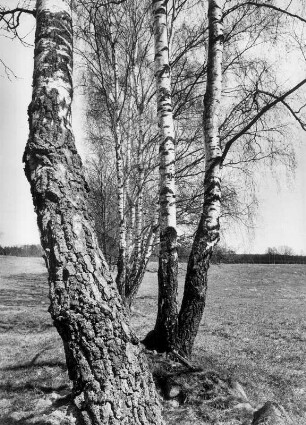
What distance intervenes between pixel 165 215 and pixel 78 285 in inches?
121

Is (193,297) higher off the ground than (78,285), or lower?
lower

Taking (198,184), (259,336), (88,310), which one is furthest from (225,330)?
(88,310)

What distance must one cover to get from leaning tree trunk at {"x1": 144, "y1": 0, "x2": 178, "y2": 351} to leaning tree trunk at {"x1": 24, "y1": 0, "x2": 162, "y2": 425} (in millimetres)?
2683

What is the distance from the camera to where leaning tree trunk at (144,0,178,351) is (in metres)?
4.74

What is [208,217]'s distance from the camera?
487cm

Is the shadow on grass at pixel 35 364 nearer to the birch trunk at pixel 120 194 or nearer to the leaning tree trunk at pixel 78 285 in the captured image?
the birch trunk at pixel 120 194

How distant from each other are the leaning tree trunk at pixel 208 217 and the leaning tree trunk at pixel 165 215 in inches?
6.8

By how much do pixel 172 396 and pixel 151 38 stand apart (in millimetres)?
8684

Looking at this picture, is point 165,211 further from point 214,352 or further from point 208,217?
point 214,352

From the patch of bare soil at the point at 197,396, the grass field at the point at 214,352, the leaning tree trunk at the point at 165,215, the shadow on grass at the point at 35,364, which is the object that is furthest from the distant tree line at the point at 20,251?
the patch of bare soil at the point at 197,396

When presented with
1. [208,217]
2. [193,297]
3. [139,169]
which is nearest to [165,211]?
[208,217]

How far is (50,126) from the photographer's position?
218 cm

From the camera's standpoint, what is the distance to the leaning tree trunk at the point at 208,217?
475 cm

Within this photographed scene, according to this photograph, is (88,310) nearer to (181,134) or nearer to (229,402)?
(229,402)
